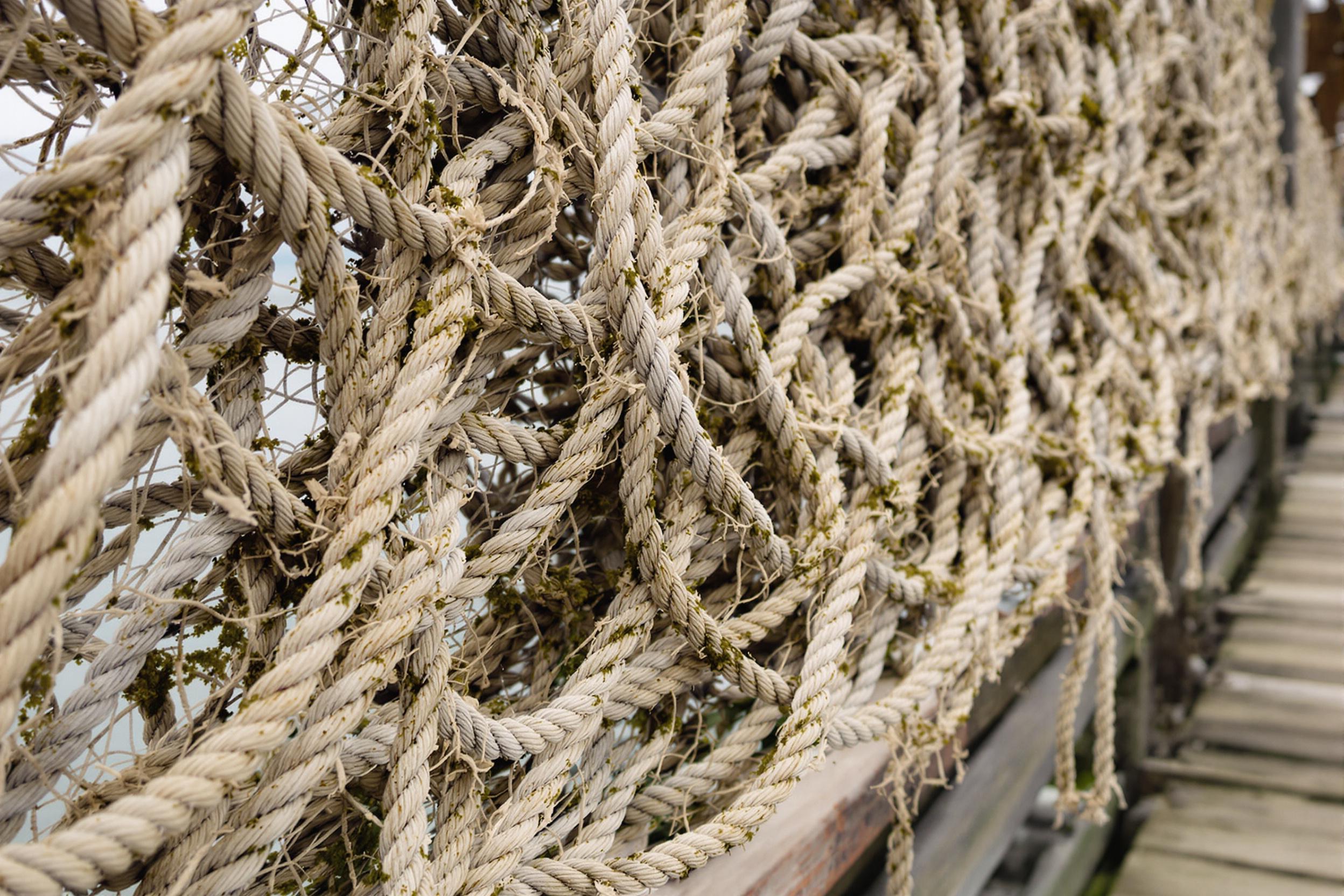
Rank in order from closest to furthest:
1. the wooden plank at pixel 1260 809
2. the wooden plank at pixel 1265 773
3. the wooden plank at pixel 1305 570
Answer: the wooden plank at pixel 1260 809 → the wooden plank at pixel 1265 773 → the wooden plank at pixel 1305 570

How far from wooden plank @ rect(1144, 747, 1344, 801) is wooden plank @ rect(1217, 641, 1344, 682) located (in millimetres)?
355

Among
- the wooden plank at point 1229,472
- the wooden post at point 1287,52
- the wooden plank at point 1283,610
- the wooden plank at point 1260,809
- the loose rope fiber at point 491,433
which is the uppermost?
the wooden post at point 1287,52

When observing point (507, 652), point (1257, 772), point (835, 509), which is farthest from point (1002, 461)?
point (1257, 772)

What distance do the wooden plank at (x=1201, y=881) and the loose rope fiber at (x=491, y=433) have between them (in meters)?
0.94

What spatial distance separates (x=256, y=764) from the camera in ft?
1.25

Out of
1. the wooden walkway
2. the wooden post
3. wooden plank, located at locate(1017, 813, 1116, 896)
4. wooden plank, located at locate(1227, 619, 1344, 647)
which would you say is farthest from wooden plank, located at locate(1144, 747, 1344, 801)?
the wooden post

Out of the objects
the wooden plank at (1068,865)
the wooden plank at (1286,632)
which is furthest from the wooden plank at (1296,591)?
the wooden plank at (1068,865)

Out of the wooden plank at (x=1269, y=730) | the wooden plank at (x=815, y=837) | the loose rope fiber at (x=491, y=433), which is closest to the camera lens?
the loose rope fiber at (x=491, y=433)

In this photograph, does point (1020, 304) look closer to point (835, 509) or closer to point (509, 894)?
point (835, 509)

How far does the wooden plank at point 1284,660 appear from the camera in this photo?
2074 mm

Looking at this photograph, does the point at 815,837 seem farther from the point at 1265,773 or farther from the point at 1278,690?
the point at 1278,690

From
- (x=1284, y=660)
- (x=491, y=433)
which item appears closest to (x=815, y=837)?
(x=491, y=433)

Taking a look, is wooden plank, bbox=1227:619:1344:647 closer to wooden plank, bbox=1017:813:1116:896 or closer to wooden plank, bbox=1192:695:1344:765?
wooden plank, bbox=1192:695:1344:765

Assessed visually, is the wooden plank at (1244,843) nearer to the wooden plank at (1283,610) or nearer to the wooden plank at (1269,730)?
the wooden plank at (1269,730)
